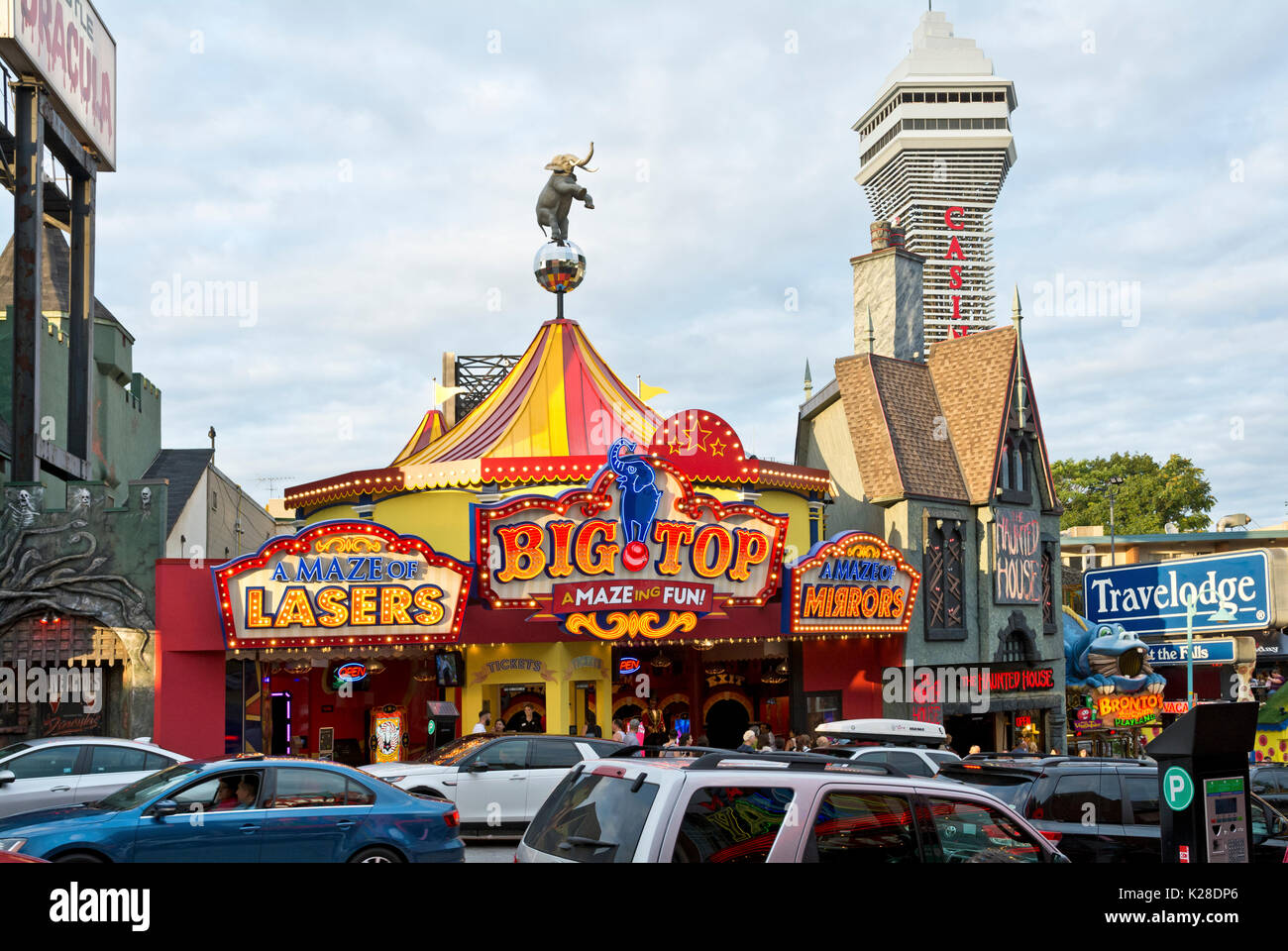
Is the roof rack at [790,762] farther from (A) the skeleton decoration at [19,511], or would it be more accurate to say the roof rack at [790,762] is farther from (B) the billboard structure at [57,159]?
(B) the billboard structure at [57,159]

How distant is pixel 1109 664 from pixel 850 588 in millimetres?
12468

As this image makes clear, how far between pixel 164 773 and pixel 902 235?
32173 mm

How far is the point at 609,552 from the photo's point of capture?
23906 mm

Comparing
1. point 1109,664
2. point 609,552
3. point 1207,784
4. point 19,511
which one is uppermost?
point 19,511

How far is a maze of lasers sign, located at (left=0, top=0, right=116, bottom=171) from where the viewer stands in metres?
24.1

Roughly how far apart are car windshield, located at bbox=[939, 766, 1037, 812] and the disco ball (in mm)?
21105

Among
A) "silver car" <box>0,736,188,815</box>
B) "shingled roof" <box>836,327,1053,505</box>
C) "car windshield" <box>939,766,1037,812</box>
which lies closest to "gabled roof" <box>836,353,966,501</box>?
"shingled roof" <box>836,327,1053,505</box>

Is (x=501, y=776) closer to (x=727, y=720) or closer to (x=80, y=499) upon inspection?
(x=80, y=499)

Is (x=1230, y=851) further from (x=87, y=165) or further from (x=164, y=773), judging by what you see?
(x=87, y=165)

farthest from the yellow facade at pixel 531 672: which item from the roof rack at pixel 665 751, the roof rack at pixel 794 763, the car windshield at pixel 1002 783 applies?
the roof rack at pixel 794 763

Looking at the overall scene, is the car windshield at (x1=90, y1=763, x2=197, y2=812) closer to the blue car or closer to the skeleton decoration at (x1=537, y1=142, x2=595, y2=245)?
the blue car

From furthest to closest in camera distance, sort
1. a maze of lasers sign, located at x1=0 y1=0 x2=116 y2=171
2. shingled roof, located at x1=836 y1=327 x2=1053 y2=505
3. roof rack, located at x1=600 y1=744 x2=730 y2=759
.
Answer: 1. shingled roof, located at x1=836 y1=327 x2=1053 y2=505
2. a maze of lasers sign, located at x1=0 y1=0 x2=116 y2=171
3. roof rack, located at x1=600 y1=744 x2=730 y2=759

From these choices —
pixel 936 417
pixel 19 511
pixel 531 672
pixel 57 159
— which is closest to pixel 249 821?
pixel 19 511

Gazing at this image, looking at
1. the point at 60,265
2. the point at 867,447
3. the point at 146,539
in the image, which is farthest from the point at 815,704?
the point at 60,265
